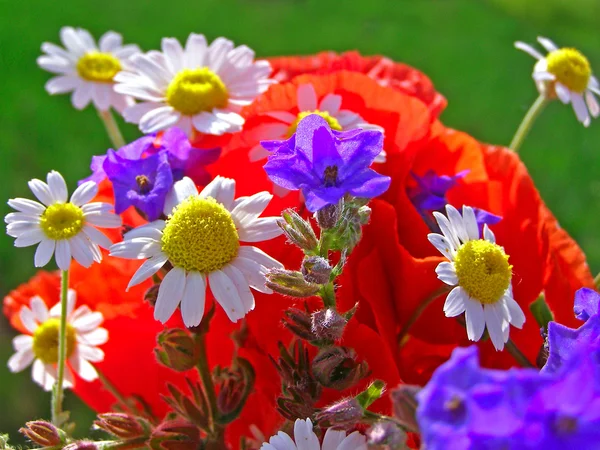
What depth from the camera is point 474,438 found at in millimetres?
187

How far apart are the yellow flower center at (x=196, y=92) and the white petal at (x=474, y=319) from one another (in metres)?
0.21

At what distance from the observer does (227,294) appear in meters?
0.34

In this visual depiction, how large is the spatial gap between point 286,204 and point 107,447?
6.0 inches

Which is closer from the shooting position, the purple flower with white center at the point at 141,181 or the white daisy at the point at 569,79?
the purple flower with white center at the point at 141,181

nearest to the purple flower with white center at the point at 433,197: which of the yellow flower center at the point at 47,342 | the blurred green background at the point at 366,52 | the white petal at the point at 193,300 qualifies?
the white petal at the point at 193,300

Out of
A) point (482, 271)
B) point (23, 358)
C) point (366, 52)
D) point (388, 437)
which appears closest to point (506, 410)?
point (388, 437)

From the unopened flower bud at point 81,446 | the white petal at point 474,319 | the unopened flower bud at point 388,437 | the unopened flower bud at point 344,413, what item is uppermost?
the unopened flower bud at point 388,437

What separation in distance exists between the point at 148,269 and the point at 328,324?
90 mm

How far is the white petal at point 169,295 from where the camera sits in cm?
34

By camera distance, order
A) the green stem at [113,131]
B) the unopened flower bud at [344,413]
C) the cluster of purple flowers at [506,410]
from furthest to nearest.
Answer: the green stem at [113,131] < the unopened flower bud at [344,413] < the cluster of purple flowers at [506,410]

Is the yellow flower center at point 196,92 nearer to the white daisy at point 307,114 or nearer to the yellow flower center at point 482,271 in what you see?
the white daisy at point 307,114

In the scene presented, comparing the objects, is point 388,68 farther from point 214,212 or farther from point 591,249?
point 591,249

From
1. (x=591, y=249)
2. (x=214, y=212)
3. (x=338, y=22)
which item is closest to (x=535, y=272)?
(x=214, y=212)

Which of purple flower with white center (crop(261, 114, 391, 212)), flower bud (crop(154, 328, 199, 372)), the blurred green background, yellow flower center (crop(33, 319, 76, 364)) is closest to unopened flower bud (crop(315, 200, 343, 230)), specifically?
purple flower with white center (crop(261, 114, 391, 212))
